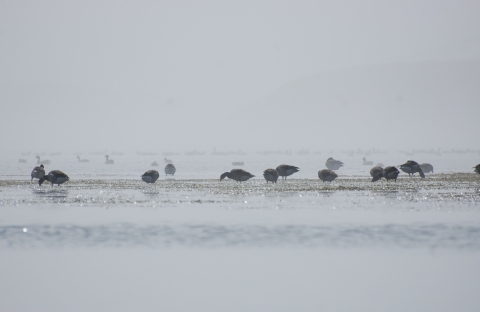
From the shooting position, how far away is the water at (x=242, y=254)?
38.0 feet

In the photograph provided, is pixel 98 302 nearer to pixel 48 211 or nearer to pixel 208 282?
pixel 208 282

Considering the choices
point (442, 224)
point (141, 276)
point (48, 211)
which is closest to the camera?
point (141, 276)

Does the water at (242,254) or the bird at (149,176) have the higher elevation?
the bird at (149,176)

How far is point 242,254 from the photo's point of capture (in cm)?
1511

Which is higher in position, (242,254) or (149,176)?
(149,176)

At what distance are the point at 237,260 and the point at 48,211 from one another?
449 inches

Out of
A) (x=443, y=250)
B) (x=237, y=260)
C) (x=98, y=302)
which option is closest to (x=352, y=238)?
(x=443, y=250)

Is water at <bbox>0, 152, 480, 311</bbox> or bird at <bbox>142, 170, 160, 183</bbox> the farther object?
bird at <bbox>142, 170, 160, 183</bbox>

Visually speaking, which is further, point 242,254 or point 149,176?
point 149,176

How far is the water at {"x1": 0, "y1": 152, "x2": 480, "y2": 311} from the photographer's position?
456 inches

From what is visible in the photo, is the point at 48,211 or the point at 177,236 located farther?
the point at 48,211

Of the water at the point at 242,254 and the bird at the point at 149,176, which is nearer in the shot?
the water at the point at 242,254

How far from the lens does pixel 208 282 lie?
12688 millimetres

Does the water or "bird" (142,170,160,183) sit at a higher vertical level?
"bird" (142,170,160,183)
